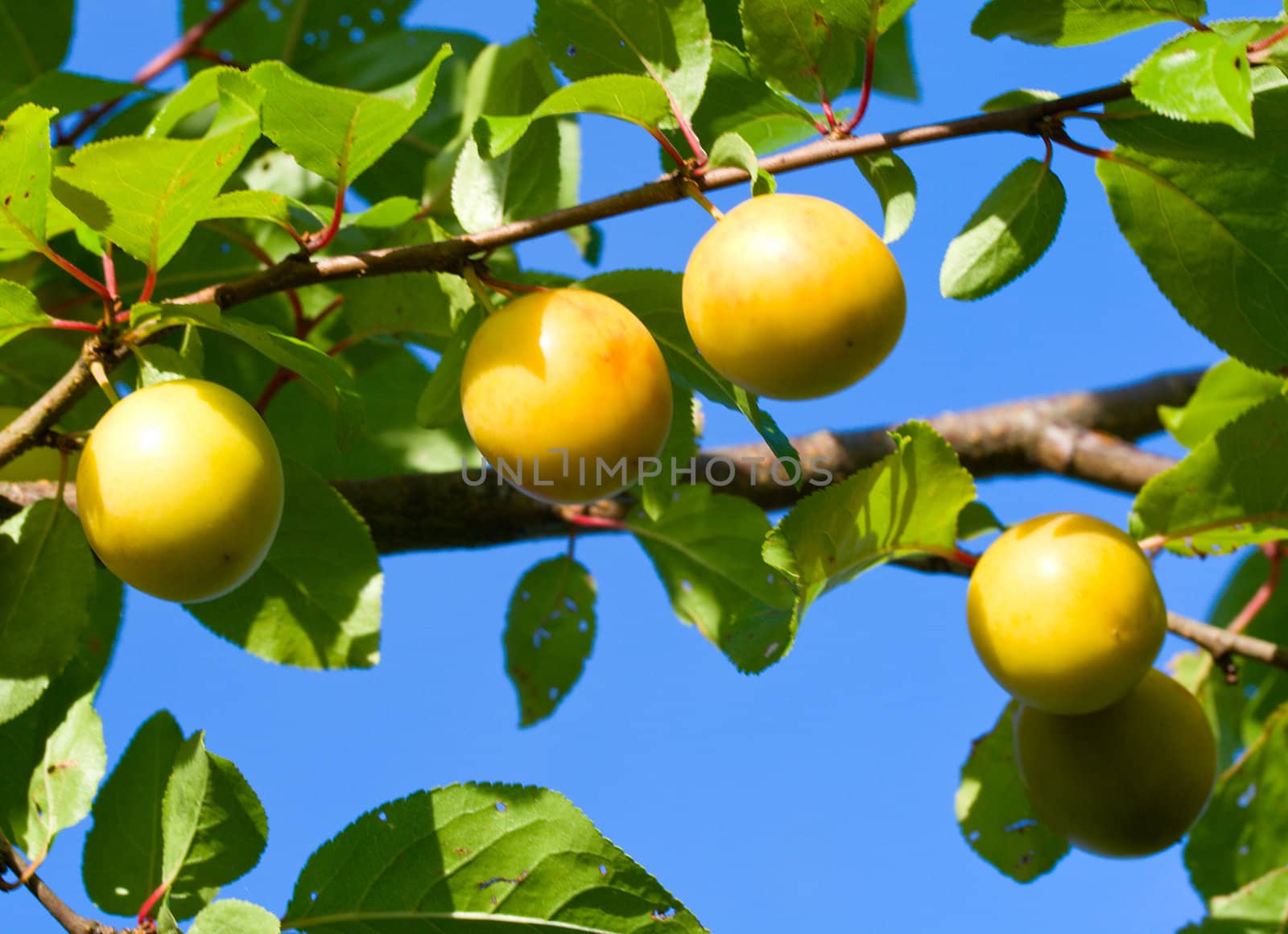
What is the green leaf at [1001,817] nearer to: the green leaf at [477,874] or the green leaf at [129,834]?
the green leaf at [477,874]

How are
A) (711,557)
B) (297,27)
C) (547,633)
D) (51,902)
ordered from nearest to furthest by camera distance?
(51,902) < (711,557) < (547,633) < (297,27)

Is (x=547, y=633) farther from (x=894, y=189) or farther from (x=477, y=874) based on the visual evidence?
(x=894, y=189)

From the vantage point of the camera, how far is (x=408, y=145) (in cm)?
177

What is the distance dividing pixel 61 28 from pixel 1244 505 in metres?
1.72

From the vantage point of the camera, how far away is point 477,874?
43.2 inches

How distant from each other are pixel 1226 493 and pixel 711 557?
0.61 metres

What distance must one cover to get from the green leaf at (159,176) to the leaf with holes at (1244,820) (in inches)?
55.1

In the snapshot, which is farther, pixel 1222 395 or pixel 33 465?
pixel 1222 395

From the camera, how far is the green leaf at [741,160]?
0.91 metres

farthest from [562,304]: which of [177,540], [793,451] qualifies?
[177,540]

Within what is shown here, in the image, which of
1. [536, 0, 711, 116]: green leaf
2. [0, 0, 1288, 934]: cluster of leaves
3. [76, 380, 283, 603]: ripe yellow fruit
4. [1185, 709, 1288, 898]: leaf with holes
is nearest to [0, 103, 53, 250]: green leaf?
[0, 0, 1288, 934]: cluster of leaves

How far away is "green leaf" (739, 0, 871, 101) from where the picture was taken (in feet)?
3.20

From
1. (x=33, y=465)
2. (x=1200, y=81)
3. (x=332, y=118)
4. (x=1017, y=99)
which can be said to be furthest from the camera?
(x=33, y=465)

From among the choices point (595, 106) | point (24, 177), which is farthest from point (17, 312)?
point (595, 106)
